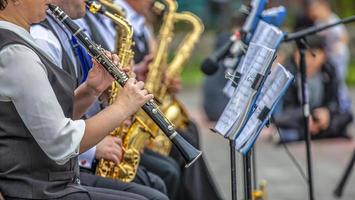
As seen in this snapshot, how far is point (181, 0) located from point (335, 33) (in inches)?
145

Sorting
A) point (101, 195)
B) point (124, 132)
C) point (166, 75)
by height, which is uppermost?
point (101, 195)

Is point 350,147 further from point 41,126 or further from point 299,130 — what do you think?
point 41,126

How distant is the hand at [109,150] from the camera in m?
3.74

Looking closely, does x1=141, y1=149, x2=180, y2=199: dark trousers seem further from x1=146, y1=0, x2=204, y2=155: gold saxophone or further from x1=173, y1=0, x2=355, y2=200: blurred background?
A: x1=173, y1=0, x2=355, y2=200: blurred background

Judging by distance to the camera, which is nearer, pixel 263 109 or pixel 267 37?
pixel 263 109

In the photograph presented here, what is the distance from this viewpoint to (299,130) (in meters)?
7.57


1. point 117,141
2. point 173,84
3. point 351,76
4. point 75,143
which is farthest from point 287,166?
point 351,76

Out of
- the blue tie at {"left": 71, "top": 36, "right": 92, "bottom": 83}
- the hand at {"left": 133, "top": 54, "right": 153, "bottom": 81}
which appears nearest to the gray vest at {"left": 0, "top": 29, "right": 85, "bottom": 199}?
the blue tie at {"left": 71, "top": 36, "right": 92, "bottom": 83}

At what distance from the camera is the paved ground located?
20.1 ft

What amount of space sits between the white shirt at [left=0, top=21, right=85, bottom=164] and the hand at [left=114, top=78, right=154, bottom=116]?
252mm

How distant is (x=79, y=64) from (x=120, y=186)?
Result: 638mm

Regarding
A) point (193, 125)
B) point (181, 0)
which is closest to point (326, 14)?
point (181, 0)

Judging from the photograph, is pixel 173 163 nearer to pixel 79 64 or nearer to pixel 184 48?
pixel 79 64

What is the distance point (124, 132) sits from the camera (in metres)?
4.10
